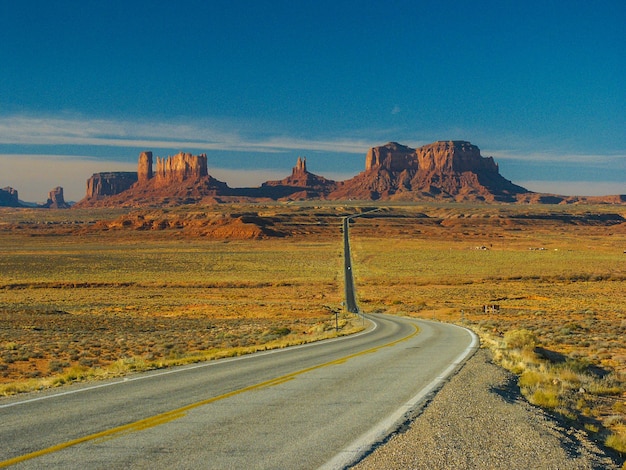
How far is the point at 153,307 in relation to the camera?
45.3 m

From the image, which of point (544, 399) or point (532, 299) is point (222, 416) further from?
point (532, 299)

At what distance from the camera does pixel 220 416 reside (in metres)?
8.29

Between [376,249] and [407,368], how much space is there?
3930 inches

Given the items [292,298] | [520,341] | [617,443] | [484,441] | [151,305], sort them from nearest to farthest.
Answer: [484,441] < [617,443] < [520,341] < [151,305] < [292,298]

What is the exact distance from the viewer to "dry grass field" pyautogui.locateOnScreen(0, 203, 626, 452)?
17.0m

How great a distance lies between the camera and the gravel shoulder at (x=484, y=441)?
616 centimetres

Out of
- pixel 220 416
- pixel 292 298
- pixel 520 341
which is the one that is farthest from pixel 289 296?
pixel 220 416

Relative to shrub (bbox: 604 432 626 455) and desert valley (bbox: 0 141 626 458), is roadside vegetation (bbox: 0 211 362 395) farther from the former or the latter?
shrub (bbox: 604 432 626 455)

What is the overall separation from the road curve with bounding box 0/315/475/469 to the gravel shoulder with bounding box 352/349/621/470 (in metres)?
0.41

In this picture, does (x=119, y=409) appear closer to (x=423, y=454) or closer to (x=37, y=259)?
(x=423, y=454)

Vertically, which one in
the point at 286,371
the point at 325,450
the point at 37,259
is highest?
the point at 325,450

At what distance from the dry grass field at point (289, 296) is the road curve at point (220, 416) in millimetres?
2481

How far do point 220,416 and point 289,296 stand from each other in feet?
153

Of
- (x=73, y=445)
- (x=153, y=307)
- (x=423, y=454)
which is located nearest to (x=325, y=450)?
(x=423, y=454)
